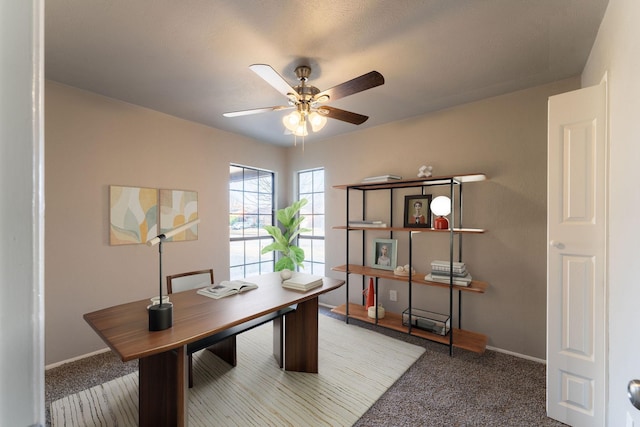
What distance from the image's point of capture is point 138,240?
2.87m

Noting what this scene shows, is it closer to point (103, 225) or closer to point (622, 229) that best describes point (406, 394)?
point (622, 229)

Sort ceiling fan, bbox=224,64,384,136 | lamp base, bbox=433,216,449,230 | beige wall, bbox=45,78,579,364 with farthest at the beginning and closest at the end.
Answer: lamp base, bbox=433,216,449,230 < beige wall, bbox=45,78,579,364 < ceiling fan, bbox=224,64,384,136

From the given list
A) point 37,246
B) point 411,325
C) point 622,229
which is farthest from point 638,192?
point 411,325

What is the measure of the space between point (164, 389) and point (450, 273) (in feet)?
7.98

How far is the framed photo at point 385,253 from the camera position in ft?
10.9

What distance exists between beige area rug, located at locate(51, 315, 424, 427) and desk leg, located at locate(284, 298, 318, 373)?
0.08 metres

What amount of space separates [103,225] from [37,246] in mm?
2943

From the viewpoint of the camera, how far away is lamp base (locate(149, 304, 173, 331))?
1443mm

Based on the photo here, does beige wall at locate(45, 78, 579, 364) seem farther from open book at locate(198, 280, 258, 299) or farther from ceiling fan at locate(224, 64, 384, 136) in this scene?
ceiling fan at locate(224, 64, 384, 136)

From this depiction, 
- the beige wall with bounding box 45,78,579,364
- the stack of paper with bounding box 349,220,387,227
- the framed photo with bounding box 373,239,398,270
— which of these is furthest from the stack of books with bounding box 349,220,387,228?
the beige wall with bounding box 45,78,579,364

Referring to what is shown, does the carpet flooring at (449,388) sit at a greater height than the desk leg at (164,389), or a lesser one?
lesser

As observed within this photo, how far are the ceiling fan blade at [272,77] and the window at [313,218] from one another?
2.37 metres

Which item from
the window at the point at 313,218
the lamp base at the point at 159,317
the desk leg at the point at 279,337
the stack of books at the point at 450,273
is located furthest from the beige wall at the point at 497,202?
the lamp base at the point at 159,317

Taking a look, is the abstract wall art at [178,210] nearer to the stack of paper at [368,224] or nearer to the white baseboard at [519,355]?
the stack of paper at [368,224]
